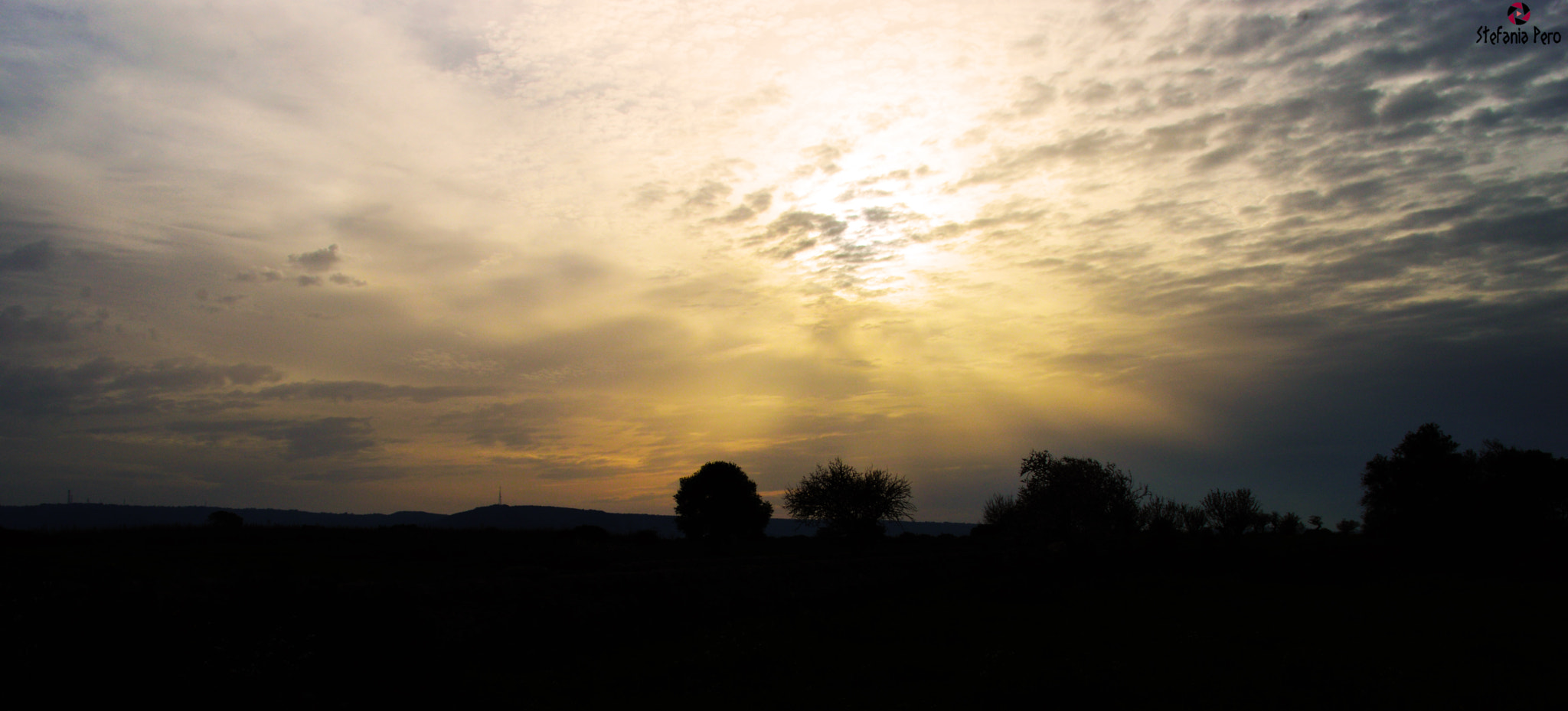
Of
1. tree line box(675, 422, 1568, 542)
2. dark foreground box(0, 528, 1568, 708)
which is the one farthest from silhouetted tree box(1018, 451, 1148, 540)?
dark foreground box(0, 528, 1568, 708)

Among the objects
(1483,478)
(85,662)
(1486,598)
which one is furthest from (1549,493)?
(85,662)

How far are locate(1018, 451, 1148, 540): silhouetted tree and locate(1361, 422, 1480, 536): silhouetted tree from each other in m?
28.8

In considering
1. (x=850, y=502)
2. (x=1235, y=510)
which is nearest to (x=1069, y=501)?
(x=850, y=502)

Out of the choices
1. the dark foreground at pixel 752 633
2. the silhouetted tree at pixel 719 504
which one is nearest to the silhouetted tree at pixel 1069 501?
the dark foreground at pixel 752 633

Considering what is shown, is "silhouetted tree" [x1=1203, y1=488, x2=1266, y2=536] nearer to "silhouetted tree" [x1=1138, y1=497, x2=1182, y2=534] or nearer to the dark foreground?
"silhouetted tree" [x1=1138, y1=497, x2=1182, y2=534]

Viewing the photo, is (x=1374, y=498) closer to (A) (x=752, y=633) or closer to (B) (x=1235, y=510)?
(B) (x=1235, y=510)

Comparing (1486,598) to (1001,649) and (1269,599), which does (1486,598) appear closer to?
(1269,599)

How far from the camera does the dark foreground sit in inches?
893

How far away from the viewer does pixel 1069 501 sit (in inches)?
2785

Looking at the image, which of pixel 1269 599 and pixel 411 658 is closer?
pixel 411 658

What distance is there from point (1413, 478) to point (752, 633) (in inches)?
3531

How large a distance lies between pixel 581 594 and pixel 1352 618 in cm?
3197

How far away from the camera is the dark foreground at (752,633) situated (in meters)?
22.7

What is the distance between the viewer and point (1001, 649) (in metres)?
27.7
